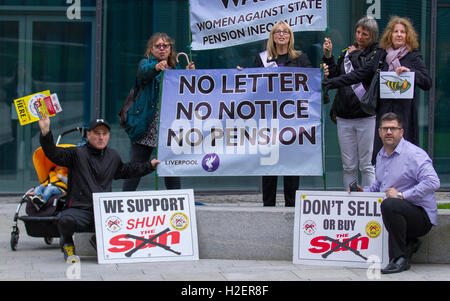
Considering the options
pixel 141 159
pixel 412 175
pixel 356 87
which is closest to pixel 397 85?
pixel 356 87

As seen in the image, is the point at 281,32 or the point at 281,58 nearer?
the point at 281,32

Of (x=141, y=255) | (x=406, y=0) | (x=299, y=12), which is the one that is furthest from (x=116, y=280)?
(x=406, y=0)

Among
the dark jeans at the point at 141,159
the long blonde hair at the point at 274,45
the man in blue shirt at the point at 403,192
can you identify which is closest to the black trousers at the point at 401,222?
the man in blue shirt at the point at 403,192

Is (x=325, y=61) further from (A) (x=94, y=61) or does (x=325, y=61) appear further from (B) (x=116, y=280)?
(A) (x=94, y=61)

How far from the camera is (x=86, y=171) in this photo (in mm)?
7262

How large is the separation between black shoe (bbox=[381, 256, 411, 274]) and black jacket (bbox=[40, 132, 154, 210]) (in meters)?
2.26

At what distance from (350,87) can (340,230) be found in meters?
1.63

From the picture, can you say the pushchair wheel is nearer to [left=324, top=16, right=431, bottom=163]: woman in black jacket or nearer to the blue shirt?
[left=324, top=16, right=431, bottom=163]: woman in black jacket

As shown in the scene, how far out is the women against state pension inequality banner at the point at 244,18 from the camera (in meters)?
7.64

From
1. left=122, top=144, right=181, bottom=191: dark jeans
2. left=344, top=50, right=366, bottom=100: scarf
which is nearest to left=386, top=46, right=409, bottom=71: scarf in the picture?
left=344, top=50, right=366, bottom=100: scarf

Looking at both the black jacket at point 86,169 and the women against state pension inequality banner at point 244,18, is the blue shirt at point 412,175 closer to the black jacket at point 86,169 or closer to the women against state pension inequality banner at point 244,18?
the women against state pension inequality banner at point 244,18

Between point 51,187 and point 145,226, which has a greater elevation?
point 51,187

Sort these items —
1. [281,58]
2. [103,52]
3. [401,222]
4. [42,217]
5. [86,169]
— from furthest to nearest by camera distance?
[103,52]
[281,58]
[42,217]
[86,169]
[401,222]

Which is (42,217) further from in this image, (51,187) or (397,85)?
(397,85)
